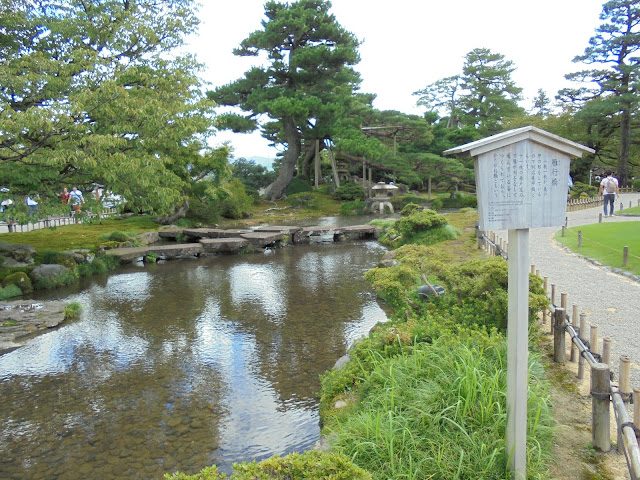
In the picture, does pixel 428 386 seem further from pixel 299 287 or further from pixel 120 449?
pixel 299 287

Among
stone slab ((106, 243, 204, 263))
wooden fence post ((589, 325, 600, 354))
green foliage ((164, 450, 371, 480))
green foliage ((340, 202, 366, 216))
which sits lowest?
green foliage ((164, 450, 371, 480))

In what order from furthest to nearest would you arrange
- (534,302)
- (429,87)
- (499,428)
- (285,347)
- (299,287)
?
(429,87) < (299,287) < (285,347) < (534,302) < (499,428)

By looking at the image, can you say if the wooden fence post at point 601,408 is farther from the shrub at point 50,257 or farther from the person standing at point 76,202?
the shrub at point 50,257

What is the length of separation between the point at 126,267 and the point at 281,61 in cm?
1980

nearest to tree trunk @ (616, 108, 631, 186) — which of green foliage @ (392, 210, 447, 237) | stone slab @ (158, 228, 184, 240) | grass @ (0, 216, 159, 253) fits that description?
green foliage @ (392, 210, 447, 237)

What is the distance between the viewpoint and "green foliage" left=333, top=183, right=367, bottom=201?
→ 31281mm

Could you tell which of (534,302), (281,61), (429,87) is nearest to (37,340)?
(534,302)

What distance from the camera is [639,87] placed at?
94.3 ft

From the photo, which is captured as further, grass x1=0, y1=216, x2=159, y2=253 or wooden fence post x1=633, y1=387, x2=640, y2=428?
grass x1=0, y1=216, x2=159, y2=253

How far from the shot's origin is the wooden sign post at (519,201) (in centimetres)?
312

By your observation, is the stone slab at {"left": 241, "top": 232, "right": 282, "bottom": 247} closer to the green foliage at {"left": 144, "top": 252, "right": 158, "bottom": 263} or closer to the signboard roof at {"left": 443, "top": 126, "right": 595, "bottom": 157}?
the green foliage at {"left": 144, "top": 252, "right": 158, "bottom": 263}

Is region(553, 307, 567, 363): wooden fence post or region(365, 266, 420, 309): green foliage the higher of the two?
region(365, 266, 420, 309): green foliage

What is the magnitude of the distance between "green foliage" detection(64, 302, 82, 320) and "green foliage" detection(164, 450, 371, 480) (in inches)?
284

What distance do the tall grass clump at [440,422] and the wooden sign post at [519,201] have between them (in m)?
0.29
